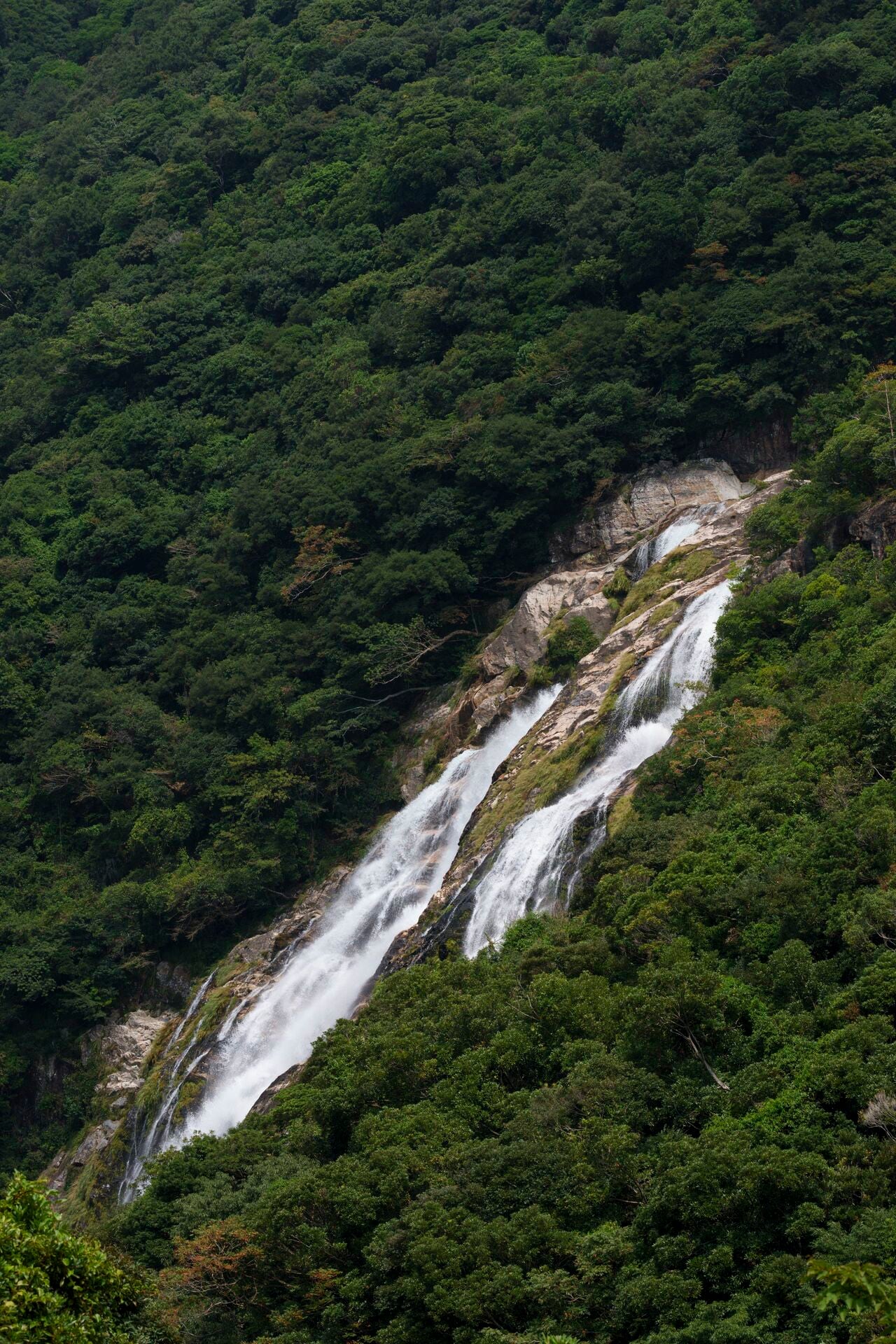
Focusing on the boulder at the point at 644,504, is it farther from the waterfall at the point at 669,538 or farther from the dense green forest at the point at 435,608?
the waterfall at the point at 669,538

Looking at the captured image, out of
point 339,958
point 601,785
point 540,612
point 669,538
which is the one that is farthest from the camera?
point 540,612

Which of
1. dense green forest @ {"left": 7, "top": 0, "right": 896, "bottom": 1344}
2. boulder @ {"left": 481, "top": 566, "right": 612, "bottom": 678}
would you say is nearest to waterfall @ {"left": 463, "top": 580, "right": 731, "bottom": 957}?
dense green forest @ {"left": 7, "top": 0, "right": 896, "bottom": 1344}

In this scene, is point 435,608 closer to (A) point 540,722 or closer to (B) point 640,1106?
(A) point 540,722

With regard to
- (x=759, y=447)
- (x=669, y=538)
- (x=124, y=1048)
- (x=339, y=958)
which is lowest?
(x=124, y=1048)

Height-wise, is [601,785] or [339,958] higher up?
[601,785]

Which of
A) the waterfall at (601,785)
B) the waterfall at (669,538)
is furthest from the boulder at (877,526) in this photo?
the waterfall at (669,538)

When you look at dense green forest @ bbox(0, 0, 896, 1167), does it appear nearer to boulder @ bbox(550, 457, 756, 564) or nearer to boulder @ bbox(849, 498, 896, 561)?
boulder @ bbox(550, 457, 756, 564)

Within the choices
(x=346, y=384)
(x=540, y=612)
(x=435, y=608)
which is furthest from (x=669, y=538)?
(x=346, y=384)
